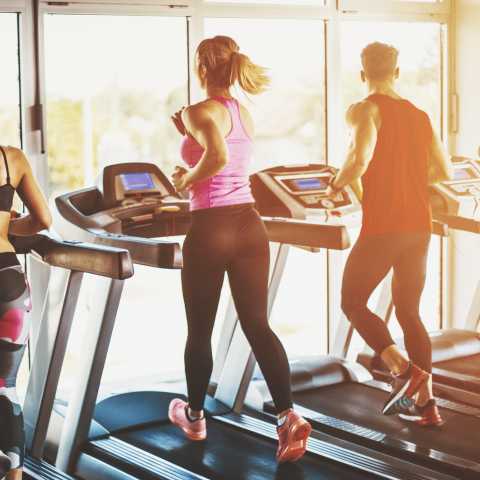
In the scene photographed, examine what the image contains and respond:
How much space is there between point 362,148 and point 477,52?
256cm

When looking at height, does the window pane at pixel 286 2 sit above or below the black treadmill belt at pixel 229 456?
above

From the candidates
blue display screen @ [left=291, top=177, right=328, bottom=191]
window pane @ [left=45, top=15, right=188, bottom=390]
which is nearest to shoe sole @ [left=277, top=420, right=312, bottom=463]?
blue display screen @ [left=291, top=177, right=328, bottom=191]

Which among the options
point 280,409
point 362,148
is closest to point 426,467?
point 280,409

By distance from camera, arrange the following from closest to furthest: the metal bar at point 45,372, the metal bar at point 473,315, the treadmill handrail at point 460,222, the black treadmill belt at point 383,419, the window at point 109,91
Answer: the metal bar at point 45,372
the black treadmill belt at point 383,419
the treadmill handrail at point 460,222
the window at point 109,91
the metal bar at point 473,315

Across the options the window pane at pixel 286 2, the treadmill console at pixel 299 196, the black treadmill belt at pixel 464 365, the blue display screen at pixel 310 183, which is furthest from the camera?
the window pane at pixel 286 2

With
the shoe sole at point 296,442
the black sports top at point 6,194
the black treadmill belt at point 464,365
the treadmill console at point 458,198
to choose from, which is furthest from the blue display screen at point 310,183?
the black sports top at point 6,194

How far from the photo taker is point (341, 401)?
435 centimetres

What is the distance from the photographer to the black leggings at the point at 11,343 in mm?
2773

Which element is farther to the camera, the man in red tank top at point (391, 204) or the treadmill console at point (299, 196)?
the treadmill console at point (299, 196)

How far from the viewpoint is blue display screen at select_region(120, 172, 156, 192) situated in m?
3.83

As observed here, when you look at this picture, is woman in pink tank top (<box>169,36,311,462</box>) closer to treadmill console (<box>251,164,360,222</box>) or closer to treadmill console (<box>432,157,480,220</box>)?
treadmill console (<box>251,164,360,222</box>)

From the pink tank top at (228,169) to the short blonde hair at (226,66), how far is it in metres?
0.08

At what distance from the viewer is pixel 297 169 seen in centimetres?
429

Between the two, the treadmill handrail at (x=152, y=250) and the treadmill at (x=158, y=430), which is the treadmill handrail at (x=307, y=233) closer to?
the treadmill at (x=158, y=430)
